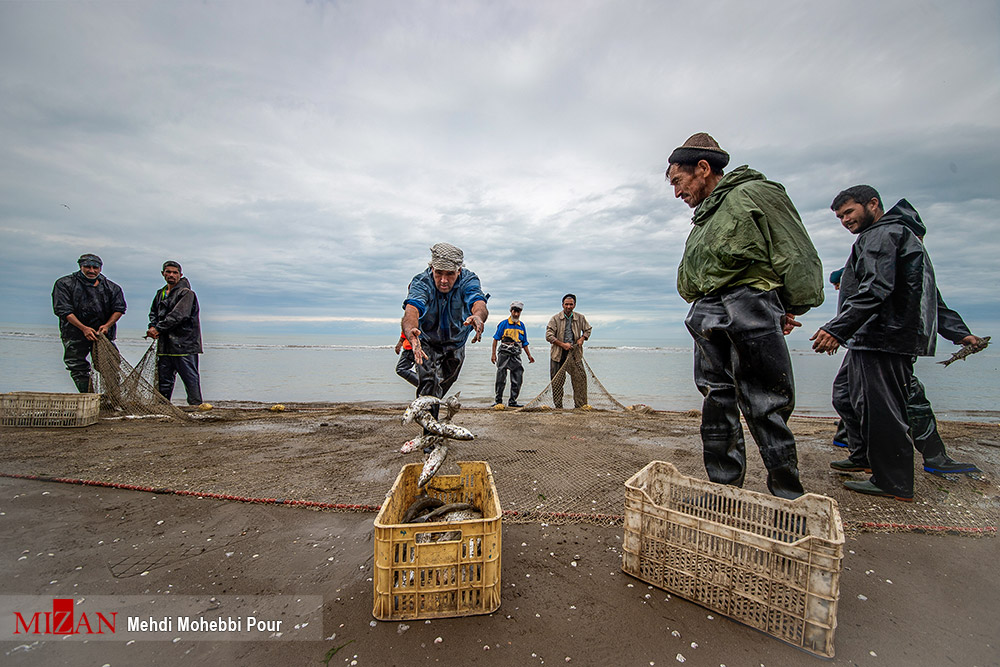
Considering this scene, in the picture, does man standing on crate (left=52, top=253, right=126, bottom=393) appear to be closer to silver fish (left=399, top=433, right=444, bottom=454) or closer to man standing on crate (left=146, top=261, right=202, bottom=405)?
man standing on crate (left=146, top=261, right=202, bottom=405)

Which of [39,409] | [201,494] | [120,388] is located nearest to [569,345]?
[201,494]

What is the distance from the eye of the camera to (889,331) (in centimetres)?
305

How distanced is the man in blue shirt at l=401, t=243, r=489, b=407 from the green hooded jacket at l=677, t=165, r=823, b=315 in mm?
1955

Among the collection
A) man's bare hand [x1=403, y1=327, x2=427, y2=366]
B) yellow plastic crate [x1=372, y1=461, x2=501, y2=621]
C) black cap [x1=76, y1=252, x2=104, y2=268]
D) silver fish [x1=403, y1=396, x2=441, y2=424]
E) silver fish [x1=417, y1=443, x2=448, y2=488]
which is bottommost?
yellow plastic crate [x1=372, y1=461, x2=501, y2=621]

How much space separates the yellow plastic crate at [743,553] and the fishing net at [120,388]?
6526mm

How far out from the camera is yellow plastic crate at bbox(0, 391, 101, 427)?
5141 mm

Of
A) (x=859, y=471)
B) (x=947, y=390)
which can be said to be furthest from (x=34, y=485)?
(x=947, y=390)

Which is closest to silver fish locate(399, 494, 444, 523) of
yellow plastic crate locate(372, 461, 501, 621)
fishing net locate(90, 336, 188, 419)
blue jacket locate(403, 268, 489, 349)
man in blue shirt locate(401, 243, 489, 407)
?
yellow plastic crate locate(372, 461, 501, 621)

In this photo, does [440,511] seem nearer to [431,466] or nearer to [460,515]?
[460,515]

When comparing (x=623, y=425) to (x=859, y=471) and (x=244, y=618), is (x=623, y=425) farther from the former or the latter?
(x=244, y=618)

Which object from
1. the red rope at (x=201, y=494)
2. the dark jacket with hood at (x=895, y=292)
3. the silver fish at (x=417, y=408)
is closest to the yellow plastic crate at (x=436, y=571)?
the silver fish at (x=417, y=408)

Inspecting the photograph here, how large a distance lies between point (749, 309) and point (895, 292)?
1.72m

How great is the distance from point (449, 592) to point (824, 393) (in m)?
12.4

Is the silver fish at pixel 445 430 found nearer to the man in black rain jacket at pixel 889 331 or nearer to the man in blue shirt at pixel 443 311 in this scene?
the man in blue shirt at pixel 443 311
